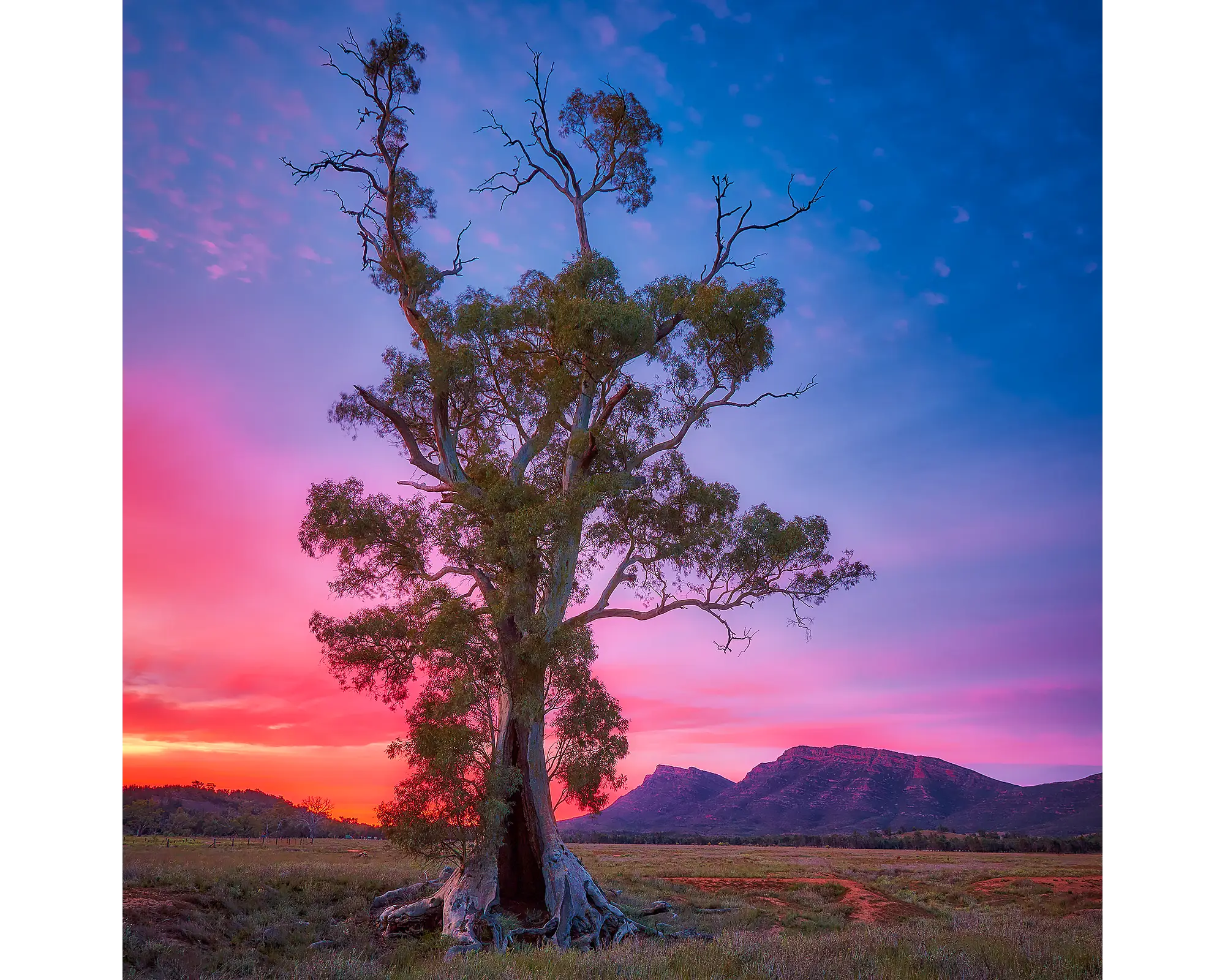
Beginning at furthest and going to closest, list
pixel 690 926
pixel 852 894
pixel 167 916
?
pixel 852 894 → pixel 690 926 → pixel 167 916

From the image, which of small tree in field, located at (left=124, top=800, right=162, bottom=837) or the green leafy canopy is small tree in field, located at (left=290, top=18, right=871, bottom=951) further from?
small tree in field, located at (left=124, top=800, right=162, bottom=837)

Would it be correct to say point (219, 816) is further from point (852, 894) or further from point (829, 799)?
point (829, 799)

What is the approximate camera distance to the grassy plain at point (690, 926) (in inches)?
390

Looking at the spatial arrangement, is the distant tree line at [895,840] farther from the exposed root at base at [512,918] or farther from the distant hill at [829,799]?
the exposed root at base at [512,918]

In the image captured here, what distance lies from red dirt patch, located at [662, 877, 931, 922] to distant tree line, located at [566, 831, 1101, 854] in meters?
14.2

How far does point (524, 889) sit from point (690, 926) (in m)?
3.49

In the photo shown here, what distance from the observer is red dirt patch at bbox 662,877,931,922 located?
19.7 m

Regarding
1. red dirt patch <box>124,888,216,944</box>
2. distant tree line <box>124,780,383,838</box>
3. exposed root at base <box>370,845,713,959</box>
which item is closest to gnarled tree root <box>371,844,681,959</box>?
exposed root at base <box>370,845,713,959</box>

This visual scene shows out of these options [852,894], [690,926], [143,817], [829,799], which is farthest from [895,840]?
[690,926]

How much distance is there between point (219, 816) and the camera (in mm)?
58531
